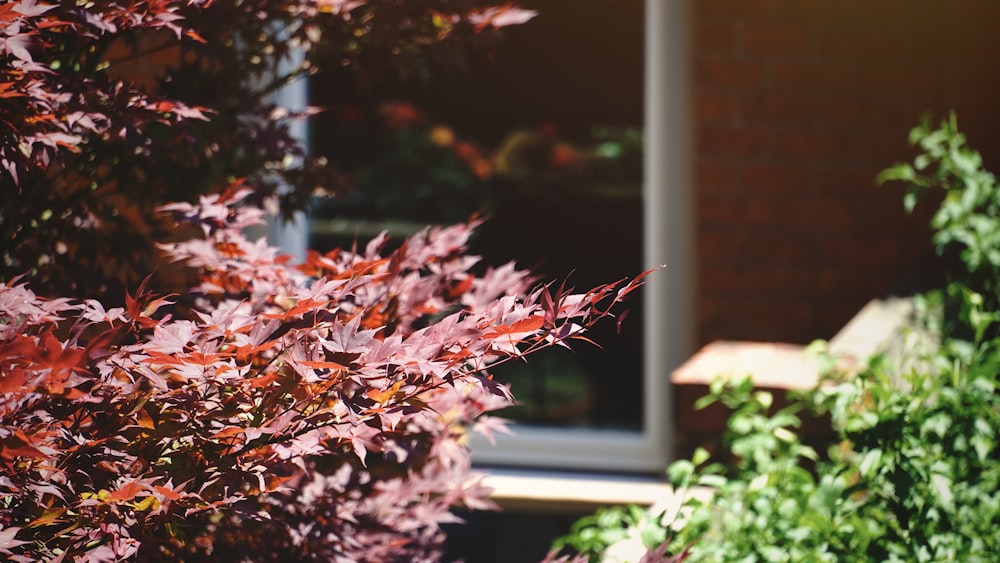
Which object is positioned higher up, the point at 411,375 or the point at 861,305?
the point at 411,375

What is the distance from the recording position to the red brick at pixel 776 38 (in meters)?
3.33

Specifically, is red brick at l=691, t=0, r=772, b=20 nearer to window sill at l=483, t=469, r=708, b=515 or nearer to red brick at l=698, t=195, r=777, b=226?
red brick at l=698, t=195, r=777, b=226

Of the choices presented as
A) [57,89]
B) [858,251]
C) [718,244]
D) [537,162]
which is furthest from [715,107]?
[57,89]

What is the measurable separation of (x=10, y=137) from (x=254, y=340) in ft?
1.72

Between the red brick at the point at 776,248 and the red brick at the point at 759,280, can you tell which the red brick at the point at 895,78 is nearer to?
the red brick at the point at 776,248

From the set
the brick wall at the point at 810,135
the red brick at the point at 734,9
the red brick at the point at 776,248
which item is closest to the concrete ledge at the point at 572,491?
the brick wall at the point at 810,135

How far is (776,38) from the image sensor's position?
131 inches

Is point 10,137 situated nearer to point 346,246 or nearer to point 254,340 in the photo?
point 254,340

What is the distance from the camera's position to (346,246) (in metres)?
4.89

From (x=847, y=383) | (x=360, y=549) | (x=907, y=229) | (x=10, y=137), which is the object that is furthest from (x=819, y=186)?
(x=10, y=137)

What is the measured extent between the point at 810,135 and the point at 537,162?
87.0 inches

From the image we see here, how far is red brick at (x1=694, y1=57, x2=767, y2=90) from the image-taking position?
3332 millimetres

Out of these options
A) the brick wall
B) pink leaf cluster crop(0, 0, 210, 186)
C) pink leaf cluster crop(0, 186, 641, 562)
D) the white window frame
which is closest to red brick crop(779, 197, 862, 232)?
the brick wall

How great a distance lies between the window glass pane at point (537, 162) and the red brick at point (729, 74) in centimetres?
154
